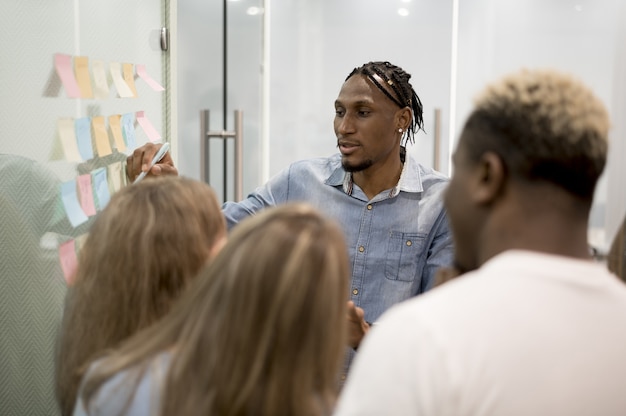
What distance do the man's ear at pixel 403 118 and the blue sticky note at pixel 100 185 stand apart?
0.69 m

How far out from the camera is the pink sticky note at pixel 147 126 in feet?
6.59

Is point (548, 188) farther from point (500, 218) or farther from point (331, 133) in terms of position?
point (331, 133)

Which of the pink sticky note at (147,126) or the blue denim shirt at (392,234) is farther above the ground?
the pink sticky note at (147,126)

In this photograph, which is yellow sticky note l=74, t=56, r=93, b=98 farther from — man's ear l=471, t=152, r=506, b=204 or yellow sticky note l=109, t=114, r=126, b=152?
man's ear l=471, t=152, r=506, b=204

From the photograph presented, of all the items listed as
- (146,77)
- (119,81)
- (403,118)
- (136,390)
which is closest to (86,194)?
(119,81)

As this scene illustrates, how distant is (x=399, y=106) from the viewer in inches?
75.6

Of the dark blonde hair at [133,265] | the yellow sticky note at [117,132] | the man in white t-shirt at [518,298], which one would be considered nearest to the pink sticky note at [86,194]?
the yellow sticky note at [117,132]

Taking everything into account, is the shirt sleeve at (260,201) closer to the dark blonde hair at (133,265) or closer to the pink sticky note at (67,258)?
the pink sticky note at (67,258)

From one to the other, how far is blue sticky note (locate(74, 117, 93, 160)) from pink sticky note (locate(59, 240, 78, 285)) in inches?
7.4

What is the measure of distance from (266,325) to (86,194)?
39.6 inches

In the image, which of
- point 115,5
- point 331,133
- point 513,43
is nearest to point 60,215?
point 115,5

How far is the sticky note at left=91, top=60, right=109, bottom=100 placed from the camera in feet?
5.70

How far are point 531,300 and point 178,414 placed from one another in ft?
1.22

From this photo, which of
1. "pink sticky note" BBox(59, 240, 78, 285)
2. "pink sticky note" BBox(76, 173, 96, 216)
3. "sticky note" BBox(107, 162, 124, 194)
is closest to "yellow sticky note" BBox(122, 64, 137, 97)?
"sticky note" BBox(107, 162, 124, 194)
